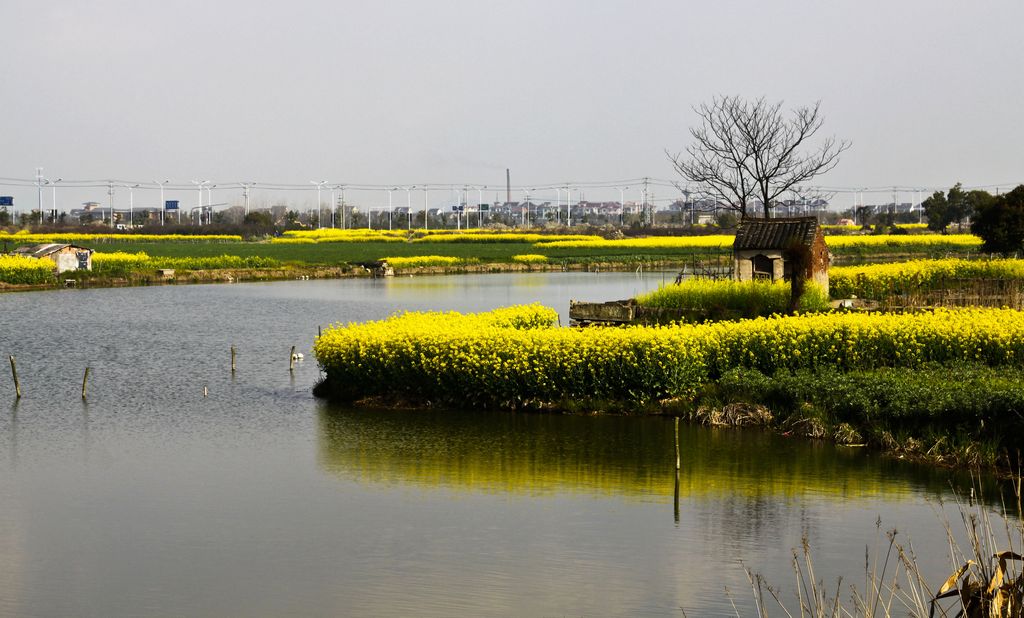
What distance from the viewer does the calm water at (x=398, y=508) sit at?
46.8ft

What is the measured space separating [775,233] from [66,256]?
46566 mm

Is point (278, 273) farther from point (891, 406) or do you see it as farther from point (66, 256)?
point (891, 406)

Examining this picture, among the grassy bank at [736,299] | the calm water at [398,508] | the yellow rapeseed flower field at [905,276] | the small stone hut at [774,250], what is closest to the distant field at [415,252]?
the yellow rapeseed flower field at [905,276]

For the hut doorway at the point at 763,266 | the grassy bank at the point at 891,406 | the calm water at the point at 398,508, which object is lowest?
the calm water at the point at 398,508

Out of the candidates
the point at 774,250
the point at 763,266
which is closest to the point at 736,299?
the point at 774,250

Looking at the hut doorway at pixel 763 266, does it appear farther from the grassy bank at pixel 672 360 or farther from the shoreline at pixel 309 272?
the shoreline at pixel 309 272

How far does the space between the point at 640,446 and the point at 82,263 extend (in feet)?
187

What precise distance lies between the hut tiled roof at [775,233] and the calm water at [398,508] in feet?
51.7

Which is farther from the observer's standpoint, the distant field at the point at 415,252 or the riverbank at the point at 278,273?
the distant field at the point at 415,252

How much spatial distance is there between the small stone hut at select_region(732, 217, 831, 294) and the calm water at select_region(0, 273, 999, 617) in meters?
15.8

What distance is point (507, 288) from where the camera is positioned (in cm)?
7150

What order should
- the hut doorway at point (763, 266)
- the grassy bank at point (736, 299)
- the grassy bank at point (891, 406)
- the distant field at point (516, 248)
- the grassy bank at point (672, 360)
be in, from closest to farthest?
the grassy bank at point (891, 406), the grassy bank at point (672, 360), the grassy bank at point (736, 299), the hut doorway at point (763, 266), the distant field at point (516, 248)

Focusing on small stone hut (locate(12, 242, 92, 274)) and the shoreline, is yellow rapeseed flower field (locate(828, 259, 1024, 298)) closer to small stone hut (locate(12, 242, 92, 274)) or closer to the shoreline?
the shoreline

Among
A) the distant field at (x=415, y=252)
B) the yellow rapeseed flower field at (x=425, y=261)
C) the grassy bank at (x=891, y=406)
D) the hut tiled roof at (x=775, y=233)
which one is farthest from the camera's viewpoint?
the distant field at (x=415, y=252)
